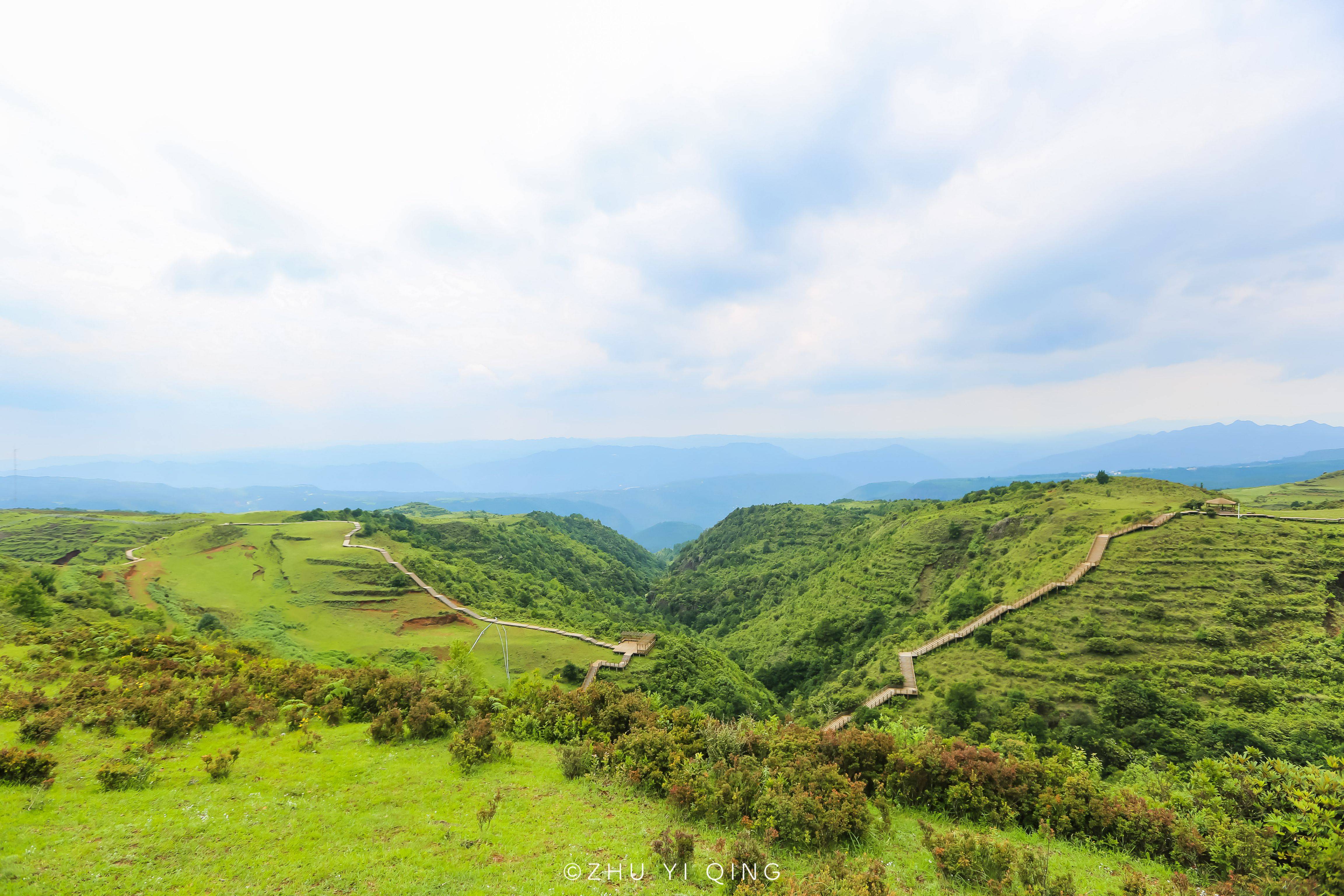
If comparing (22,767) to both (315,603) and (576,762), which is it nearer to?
(576,762)

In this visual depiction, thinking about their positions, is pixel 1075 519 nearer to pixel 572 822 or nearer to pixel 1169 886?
pixel 1169 886

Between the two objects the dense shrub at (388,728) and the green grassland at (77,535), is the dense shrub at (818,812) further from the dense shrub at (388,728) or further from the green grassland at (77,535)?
the green grassland at (77,535)

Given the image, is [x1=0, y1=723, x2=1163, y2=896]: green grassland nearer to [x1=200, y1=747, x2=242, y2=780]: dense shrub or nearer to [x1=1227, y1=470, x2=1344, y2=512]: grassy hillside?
[x1=200, y1=747, x2=242, y2=780]: dense shrub

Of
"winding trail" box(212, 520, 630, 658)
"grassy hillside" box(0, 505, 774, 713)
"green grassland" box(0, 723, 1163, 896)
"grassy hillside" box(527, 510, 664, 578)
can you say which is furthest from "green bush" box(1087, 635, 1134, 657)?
"grassy hillside" box(527, 510, 664, 578)

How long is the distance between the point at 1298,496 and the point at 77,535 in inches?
5728

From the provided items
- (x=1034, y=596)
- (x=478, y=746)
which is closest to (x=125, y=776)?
(x=478, y=746)

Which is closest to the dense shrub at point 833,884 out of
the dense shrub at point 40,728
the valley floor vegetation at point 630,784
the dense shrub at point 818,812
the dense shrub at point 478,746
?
the valley floor vegetation at point 630,784

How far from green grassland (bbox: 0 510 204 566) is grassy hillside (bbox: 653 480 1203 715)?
70896mm

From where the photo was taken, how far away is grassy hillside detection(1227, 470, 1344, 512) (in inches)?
1773

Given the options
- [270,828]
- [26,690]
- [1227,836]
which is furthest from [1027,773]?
[26,690]

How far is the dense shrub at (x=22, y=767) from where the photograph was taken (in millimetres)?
11250

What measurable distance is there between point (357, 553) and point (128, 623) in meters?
22.7

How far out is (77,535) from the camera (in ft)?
176

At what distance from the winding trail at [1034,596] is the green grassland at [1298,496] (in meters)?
9.65
